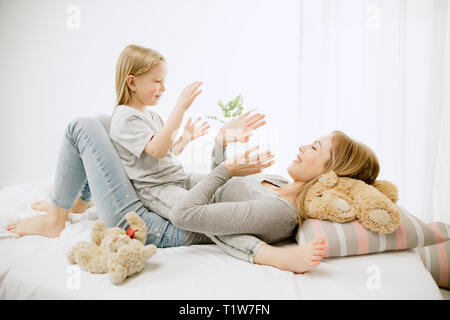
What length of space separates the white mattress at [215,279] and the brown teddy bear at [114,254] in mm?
29

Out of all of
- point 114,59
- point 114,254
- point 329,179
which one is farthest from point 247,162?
point 114,59

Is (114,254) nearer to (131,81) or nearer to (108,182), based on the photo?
(108,182)

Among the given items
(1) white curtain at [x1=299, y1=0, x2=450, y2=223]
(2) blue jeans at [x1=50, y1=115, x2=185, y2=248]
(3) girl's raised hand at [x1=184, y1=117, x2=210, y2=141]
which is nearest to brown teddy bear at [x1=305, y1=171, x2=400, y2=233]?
(2) blue jeans at [x1=50, y1=115, x2=185, y2=248]

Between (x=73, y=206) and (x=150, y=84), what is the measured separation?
2.42 feet

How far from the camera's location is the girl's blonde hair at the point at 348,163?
1.06 meters

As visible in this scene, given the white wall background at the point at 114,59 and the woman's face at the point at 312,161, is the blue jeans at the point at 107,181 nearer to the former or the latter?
the woman's face at the point at 312,161

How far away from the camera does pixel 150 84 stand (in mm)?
1294

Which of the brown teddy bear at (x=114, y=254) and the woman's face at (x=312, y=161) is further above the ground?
the woman's face at (x=312, y=161)

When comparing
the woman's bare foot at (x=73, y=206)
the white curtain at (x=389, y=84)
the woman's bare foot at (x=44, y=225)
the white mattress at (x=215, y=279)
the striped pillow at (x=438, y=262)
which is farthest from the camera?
the white curtain at (x=389, y=84)

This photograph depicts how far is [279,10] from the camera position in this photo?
2.54 meters

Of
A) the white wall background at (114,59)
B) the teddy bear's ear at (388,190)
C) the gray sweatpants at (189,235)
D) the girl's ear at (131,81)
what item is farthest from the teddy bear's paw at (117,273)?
the white wall background at (114,59)
